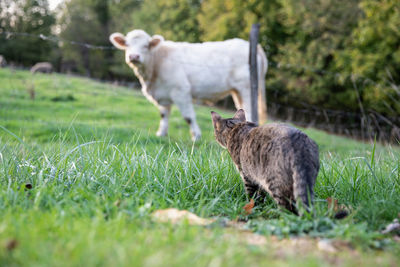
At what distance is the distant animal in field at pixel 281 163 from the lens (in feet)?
7.32

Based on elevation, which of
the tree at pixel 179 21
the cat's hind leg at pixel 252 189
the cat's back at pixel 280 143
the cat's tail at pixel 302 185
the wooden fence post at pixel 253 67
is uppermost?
the tree at pixel 179 21

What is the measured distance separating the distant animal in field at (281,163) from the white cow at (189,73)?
4.28 m

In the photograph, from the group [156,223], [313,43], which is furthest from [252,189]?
[313,43]

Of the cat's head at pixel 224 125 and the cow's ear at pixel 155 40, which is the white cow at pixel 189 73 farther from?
the cat's head at pixel 224 125

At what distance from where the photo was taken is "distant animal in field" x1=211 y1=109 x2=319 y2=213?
2230 mm

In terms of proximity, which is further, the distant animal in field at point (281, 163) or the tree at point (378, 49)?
the tree at point (378, 49)

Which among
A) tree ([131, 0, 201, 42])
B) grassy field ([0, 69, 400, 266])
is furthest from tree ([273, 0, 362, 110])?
grassy field ([0, 69, 400, 266])

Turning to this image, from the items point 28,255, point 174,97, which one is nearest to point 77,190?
point 28,255

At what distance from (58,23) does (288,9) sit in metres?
32.6

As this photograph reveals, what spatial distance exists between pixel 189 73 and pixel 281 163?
5.25 meters

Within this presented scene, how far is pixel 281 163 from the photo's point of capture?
2.29 m

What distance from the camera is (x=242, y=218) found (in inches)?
94.7

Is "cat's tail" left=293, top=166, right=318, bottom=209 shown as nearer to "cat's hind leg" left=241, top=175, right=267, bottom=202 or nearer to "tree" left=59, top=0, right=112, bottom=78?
"cat's hind leg" left=241, top=175, right=267, bottom=202

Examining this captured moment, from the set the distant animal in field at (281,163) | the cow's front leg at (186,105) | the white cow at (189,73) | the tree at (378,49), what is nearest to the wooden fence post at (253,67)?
the white cow at (189,73)
